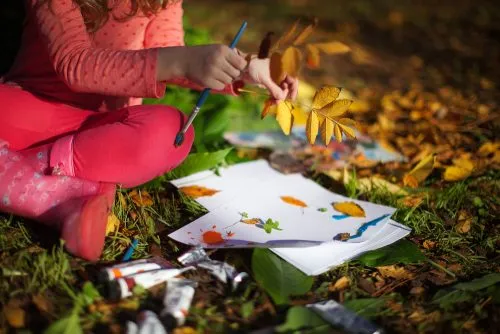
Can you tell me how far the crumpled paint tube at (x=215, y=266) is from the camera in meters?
1.07

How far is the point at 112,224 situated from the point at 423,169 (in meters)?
0.89

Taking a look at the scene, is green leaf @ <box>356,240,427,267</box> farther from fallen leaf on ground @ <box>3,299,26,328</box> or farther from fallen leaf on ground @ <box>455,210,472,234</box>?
fallen leaf on ground @ <box>3,299,26,328</box>

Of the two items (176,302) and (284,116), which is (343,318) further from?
(284,116)

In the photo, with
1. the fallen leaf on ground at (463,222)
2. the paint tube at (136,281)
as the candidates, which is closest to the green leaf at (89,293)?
the paint tube at (136,281)

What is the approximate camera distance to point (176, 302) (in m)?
0.97

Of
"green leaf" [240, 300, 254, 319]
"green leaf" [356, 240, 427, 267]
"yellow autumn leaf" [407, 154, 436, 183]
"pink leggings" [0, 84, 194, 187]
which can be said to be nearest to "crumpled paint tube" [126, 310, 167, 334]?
"green leaf" [240, 300, 254, 319]

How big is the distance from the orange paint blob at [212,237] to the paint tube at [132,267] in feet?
0.35

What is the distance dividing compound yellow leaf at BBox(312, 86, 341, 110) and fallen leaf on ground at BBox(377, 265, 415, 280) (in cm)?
38

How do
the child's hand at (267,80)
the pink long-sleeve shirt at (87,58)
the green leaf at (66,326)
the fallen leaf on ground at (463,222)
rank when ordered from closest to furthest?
the green leaf at (66,326) < the pink long-sleeve shirt at (87,58) < the child's hand at (267,80) < the fallen leaf on ground at (463,222)

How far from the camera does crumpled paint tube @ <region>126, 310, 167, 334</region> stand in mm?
900

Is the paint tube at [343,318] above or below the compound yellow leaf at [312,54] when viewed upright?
below

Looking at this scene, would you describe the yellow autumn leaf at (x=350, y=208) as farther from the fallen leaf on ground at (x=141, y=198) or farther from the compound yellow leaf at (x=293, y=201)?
the fallen leaf on ground at (x=141, y=198)

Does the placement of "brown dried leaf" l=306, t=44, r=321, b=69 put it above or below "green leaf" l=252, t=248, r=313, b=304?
above

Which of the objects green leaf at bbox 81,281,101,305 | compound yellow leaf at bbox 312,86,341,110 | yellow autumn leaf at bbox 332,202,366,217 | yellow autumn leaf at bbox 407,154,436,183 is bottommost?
yellow autumn leaf at bbox 332,202,366,217
